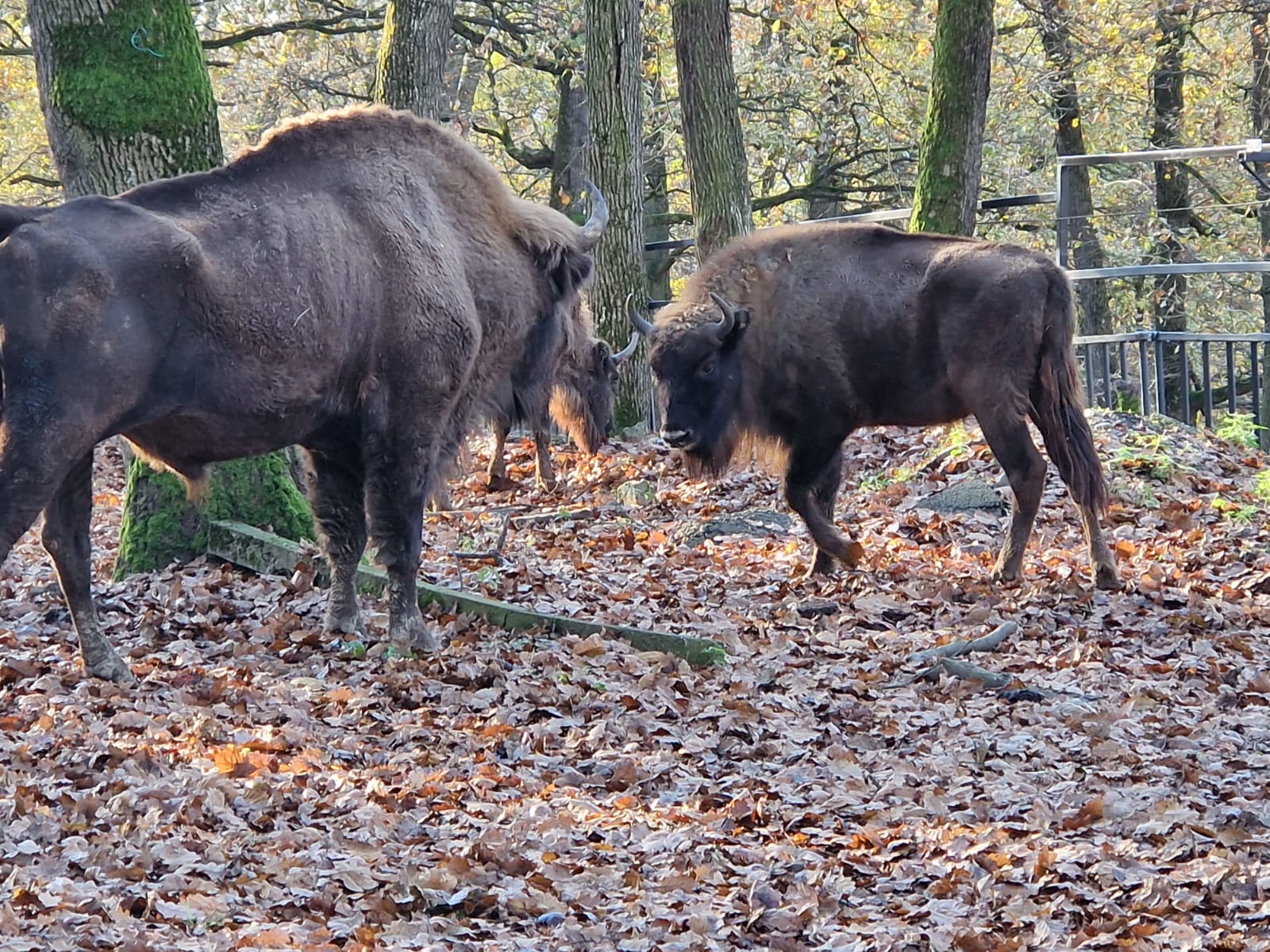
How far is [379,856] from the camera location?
4.55m

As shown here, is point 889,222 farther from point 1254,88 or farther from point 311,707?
point 311,707

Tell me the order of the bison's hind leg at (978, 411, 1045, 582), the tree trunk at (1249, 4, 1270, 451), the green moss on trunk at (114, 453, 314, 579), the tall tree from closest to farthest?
the green moss on trunk at (114, 453, 314, 579) → the bison's hind leg at (978, 411, 1045, 582) → the tree trunk at (1249, 4, 1270, 451) → the tall tree

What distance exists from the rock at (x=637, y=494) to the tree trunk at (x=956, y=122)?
3.55 meters

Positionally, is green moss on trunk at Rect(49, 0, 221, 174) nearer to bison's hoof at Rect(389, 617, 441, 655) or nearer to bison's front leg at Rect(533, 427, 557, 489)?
bison's hoof at Rect(389, 617, 441, 655)

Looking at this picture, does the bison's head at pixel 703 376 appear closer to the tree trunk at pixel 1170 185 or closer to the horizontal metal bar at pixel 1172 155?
the horizontal metal bar at pixel 1172 155

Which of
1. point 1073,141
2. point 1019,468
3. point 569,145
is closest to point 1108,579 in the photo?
point 1019,468

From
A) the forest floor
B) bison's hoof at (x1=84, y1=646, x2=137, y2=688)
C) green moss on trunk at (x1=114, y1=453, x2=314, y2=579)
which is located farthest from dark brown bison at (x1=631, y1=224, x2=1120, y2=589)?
bison's hoof at (x1=84, y1=646, x2=137, y2=688)

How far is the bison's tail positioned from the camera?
9.02 m

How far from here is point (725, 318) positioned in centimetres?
993

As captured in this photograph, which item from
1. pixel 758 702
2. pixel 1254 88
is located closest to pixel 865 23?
pixel 1254 88

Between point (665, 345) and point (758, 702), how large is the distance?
13.6 feet

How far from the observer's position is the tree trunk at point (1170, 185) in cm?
2020

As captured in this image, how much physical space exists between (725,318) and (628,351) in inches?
132

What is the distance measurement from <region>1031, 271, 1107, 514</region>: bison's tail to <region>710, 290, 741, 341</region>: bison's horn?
203 cm
